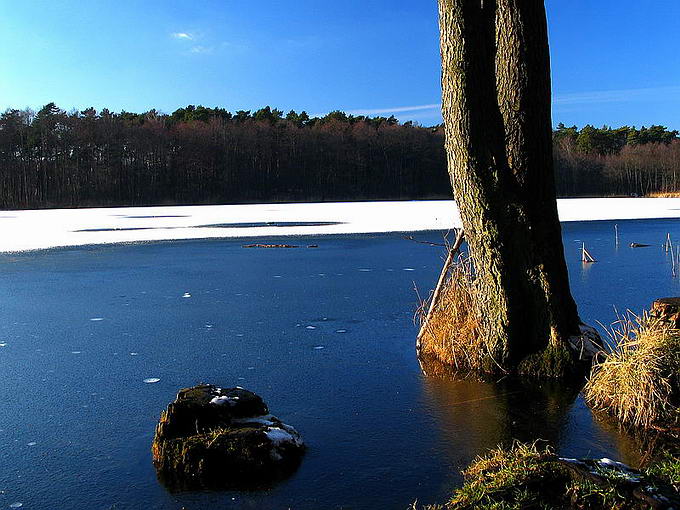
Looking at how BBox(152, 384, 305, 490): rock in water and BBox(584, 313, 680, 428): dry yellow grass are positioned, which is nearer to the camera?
BBox(152, 384, 305, 490): rock in water

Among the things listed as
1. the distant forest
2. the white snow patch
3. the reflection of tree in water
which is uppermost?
the distant forest

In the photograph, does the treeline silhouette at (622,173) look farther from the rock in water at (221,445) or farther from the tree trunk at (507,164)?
the rock in water at (221,445)

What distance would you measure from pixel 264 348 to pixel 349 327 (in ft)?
4.33

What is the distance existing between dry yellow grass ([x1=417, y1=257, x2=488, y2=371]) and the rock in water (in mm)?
2454

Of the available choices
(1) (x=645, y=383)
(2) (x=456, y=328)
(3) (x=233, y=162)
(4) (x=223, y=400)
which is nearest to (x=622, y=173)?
(3) (x=233, y=162)

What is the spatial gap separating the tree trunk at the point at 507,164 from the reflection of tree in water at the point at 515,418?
1.85 ft

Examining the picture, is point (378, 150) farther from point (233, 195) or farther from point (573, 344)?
point (573, 344)

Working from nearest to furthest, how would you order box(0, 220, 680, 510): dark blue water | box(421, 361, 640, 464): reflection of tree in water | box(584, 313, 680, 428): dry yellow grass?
1. box(0, 220, 680, 510): dark blue water
2. box(421, 361, 640, 464): reflection of tree in water
3. box(584, 313, 680, 428): dry yellow grass

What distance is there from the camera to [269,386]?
18.6 ft

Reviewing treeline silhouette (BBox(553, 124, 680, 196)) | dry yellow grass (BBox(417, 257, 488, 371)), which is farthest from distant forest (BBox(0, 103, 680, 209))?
dry yellow grass (BBox(417, 257, 488, 371))

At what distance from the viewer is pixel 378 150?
77.9 m

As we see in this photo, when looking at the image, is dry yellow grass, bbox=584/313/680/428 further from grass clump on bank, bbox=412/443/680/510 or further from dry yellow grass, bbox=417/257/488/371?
dry yellow grass, bbox=417/257/488/371

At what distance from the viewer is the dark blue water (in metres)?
3.87

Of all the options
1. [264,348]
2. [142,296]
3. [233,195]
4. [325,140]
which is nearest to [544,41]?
[264,348]
